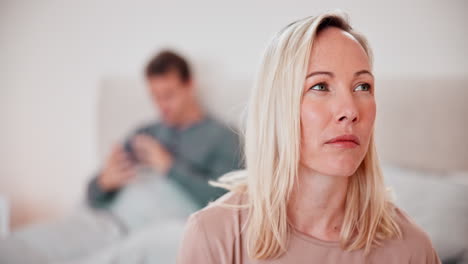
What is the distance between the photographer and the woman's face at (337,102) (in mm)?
751

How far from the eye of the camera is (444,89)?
1363mm

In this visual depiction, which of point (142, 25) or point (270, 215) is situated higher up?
point (142, 25)

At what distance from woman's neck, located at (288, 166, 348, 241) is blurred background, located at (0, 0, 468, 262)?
0.44 meters

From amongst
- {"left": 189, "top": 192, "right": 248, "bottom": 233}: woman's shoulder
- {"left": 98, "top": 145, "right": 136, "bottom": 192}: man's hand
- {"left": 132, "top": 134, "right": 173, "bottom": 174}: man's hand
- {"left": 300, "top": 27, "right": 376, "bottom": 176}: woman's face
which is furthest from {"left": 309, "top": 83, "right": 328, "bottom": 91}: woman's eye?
{"left": 98, "top": 145, "right": 136, "bottom": 192}: man's hand

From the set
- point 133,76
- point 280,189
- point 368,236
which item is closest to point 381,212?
point 368,236

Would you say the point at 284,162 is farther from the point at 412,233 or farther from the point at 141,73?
the point at 141,73

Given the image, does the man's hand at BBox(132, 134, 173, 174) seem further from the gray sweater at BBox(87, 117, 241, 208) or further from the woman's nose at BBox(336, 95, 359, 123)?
the woman's nose at BBox(336, 95, 359, 123)

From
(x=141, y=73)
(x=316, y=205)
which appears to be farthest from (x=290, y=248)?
(x=141, y=73)

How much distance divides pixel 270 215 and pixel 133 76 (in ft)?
5.32

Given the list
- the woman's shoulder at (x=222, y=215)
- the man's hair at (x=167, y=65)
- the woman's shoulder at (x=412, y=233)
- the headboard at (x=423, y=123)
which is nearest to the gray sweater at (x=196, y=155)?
the man's hair at (x=167, y=65)

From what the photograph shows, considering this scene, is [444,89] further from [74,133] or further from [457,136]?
[74,133]

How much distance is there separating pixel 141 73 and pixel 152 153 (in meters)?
0.48

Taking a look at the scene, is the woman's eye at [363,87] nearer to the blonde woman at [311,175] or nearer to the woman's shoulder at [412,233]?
the blonde woman at [311,175]

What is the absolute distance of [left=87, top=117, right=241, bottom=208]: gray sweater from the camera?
1850 mm
